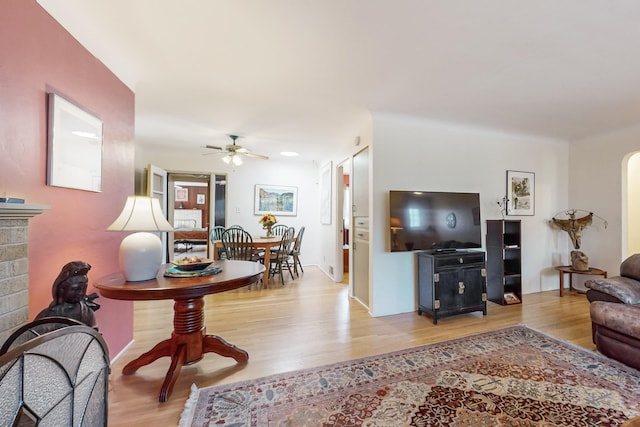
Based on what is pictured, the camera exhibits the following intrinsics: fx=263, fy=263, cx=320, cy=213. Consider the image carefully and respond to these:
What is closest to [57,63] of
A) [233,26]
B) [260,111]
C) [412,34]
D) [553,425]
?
[233,26]

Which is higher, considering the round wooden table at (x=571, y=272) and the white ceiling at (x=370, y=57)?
the white ceiling at (x=370, y=57)

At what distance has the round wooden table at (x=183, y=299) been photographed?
1458 millimetres

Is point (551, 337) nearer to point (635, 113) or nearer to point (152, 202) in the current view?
point (635, 113)

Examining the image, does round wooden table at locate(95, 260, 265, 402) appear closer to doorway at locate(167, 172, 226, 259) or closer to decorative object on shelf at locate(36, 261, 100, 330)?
decorative object on shelf at locate(36, 261, 100, 330)

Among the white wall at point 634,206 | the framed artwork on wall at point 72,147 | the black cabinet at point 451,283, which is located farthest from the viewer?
the white wall at point 634,206

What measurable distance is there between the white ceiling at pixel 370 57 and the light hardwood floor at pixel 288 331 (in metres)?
2.25

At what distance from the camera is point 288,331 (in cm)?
257

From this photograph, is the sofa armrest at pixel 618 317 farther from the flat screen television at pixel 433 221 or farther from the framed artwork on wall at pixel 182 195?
the framed artwork on wall at pixel 182 195

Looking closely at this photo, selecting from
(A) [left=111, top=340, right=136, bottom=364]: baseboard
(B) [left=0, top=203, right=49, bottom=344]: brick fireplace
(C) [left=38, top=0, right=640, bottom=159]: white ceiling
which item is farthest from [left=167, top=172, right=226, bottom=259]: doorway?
(B) [left=0, top=203, right=49, bottom=344]: brick fireplace

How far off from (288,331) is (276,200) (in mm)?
3363

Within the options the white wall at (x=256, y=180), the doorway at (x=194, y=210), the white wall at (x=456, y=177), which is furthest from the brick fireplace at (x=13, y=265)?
the white wall at (x=256, y=180)

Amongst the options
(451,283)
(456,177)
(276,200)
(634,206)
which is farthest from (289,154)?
(634,206)

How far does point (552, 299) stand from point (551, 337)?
→ 4.93ft

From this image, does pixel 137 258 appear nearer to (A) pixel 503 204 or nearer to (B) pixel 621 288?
(B) pixel 621 288
